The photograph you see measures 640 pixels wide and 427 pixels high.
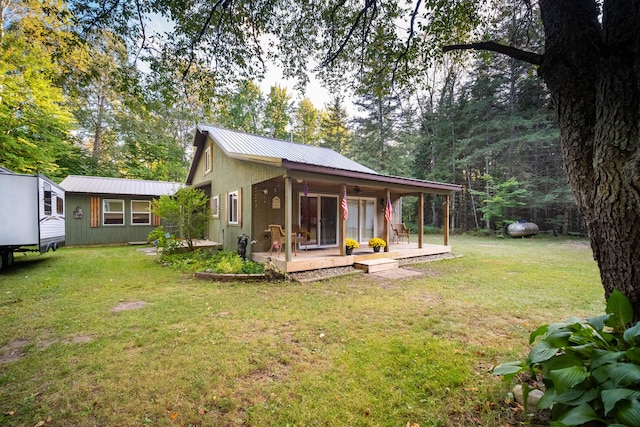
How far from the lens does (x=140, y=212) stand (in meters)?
13.8

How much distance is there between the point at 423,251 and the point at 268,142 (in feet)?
25.5

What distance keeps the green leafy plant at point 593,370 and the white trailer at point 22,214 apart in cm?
991

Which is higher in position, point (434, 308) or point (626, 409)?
point (626, 409)

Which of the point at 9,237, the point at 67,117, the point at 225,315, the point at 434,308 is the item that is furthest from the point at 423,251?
the point at 67,117

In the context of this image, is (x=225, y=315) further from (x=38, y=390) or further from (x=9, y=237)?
(x=9, y=237)

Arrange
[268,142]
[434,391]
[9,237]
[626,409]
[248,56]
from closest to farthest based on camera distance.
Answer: [626,409], [434,391], [248,56], [9,237], [268,142]

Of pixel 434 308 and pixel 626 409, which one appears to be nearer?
pixel 626 409

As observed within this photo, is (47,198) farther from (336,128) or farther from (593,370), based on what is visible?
(336,128)

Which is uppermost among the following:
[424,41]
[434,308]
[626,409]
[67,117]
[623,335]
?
[67,117]

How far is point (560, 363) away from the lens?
184cm

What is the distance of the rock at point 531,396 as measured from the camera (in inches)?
80.7

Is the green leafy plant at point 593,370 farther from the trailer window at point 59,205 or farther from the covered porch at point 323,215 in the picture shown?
the trailer window at point 59,205

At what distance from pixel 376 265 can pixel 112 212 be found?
42.2 feet

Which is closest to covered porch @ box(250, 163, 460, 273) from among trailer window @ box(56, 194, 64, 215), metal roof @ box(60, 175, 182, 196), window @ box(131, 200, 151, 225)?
metal roof @ box(60, 175, 182, 196)
